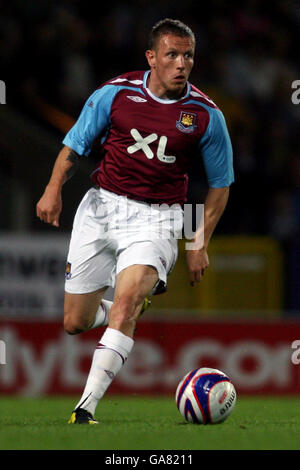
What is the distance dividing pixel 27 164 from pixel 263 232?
106 inches

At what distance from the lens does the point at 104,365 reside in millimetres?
5887

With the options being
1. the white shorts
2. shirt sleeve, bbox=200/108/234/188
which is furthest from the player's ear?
the white shorts

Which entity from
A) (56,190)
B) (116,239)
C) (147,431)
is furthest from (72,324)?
(147,431)

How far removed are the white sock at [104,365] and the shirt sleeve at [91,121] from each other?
3.86 ft

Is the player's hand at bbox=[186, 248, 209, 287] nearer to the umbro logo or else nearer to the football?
the football

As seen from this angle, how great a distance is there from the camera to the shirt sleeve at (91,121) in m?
6.41

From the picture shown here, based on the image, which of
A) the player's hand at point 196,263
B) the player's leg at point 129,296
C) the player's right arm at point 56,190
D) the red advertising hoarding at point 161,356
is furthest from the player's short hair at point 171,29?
the red advertising hoarding at point 161,356

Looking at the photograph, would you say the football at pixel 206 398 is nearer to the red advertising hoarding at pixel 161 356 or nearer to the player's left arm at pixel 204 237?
the player's left arm at pixel 204 237

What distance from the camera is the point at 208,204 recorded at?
Answer: 6512 millimetres

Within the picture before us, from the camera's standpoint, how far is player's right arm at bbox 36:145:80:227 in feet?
20.0

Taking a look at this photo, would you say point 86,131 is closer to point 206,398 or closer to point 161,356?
point 206,398

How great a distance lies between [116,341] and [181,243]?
209 inches
